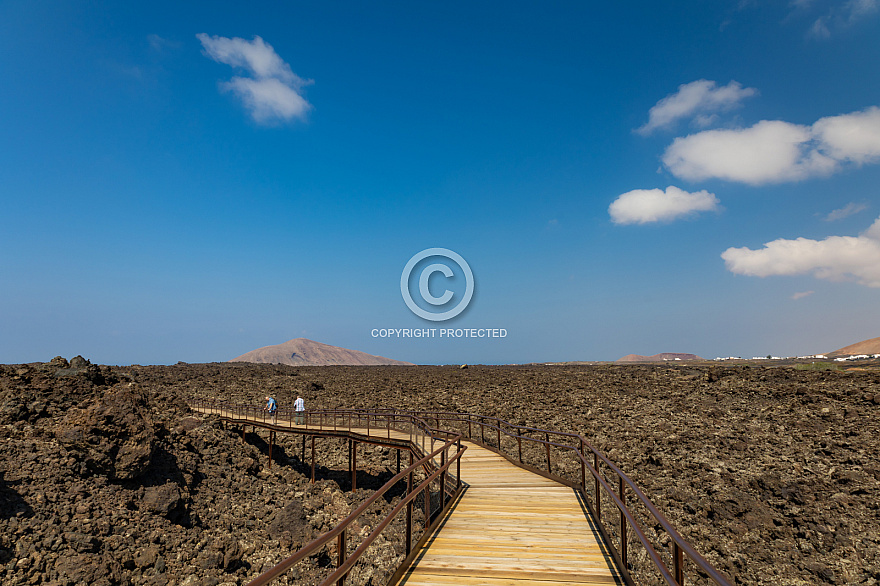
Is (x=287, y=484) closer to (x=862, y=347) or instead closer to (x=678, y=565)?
(x=678, y=565)

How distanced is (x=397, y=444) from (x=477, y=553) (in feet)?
44.2

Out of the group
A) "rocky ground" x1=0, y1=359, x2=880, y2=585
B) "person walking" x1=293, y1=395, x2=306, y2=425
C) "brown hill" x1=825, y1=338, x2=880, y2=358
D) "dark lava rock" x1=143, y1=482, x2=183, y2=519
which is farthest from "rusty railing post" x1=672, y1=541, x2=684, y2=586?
"brown hill" x1=825, y1=338, x2=880, y2=358

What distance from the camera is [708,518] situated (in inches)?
637

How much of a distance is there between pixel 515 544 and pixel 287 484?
21.0 meters

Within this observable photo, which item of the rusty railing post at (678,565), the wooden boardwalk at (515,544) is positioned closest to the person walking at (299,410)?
the wooden boardwalk at (515,544)

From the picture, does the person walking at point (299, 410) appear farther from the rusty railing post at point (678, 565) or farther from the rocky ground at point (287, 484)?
the rusty railing post at point (678, 565)

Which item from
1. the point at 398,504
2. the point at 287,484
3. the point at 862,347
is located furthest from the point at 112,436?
the point at 862,347

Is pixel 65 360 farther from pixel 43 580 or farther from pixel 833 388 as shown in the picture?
pixel 833 388

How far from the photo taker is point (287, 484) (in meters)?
23.8

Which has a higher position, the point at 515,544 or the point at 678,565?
the point at 678,565

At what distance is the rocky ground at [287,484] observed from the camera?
13273 millimetres

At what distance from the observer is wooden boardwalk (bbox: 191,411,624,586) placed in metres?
5.02

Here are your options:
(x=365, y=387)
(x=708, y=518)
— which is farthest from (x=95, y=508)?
(x=365, y=387)

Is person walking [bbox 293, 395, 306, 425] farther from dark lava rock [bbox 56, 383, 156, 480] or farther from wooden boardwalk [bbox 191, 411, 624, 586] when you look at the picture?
wooden boardwalk [bbox 191, 411, 624, 586]
